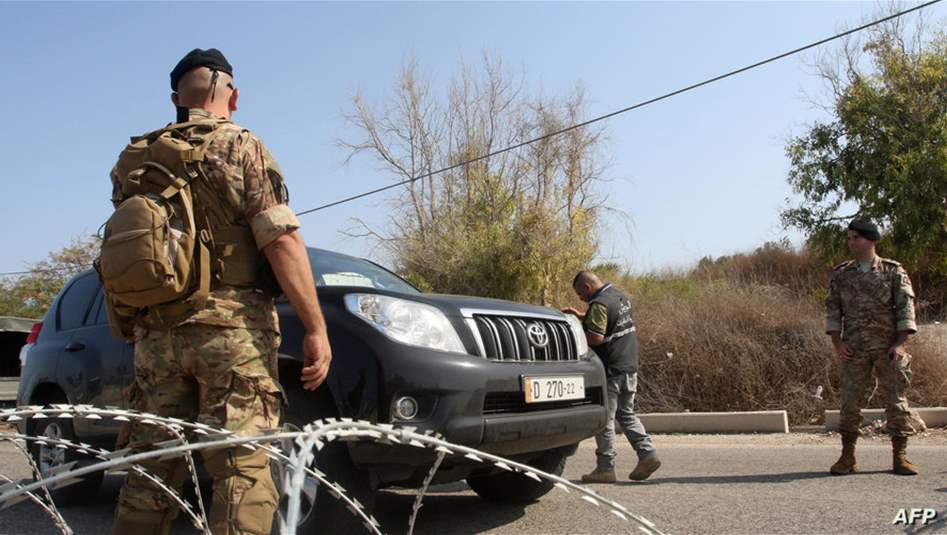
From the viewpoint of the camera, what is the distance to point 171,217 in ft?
7.96

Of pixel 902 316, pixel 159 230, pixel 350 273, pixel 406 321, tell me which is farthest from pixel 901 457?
pixel 159 230

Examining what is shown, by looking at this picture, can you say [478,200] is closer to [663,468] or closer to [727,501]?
[663,468]

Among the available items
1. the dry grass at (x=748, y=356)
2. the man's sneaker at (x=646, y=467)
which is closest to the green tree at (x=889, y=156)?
the dry grass at (x=748, y=356)

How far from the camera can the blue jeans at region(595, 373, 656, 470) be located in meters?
5.59

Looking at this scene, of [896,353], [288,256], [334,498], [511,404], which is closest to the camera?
[288,256]

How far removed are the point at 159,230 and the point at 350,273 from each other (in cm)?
217

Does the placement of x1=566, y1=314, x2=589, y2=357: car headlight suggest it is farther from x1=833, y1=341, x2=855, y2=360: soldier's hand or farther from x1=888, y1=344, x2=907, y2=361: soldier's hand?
x1=888, y1=344, x2=907, y2=361: soldier's hand

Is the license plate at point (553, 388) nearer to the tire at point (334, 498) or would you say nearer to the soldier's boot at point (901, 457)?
the tire at point (334, 498)

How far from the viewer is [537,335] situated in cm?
413

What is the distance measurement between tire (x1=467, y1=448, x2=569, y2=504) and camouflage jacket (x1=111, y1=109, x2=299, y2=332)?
2453 mm

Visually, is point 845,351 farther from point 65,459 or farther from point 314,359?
point 65,459

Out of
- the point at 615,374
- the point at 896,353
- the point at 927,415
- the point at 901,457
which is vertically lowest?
the point at 901,457

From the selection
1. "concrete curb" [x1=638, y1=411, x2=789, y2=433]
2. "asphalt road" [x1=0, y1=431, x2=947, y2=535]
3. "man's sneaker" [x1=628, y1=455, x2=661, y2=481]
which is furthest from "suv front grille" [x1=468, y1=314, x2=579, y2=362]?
"concrete curb" [x1=638, y1=411, x2=789, y2=433]

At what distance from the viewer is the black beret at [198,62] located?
8.72 feet
